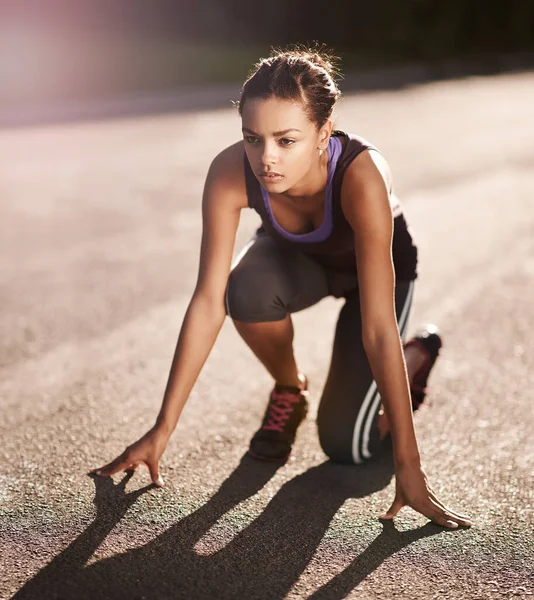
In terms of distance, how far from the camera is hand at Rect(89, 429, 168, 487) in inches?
117

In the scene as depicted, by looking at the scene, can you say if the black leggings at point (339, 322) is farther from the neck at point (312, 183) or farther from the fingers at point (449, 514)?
the fingers at point (449, 514)

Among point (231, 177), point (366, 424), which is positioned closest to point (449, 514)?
point (366, 424)

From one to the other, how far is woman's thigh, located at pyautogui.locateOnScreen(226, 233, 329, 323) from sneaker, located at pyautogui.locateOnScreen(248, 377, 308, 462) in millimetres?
344

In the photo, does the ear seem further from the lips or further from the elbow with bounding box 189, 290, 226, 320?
the elbow with bounding box 189, 290, 226, 320

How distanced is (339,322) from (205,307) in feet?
2.08

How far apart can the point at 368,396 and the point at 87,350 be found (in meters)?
1.65

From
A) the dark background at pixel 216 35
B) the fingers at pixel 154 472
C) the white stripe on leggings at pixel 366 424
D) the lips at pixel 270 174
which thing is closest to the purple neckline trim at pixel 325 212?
the lips at pixel 270 174

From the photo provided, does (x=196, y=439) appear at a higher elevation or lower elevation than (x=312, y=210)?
lower

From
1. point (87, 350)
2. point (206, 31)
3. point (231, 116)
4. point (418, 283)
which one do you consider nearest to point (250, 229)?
point (418, 283)

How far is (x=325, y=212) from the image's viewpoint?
3.12 m

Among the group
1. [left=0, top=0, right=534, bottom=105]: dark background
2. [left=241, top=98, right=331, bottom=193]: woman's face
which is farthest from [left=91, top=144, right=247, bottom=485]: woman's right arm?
[left=0, top=0, right=534, bottom=105]: dark background

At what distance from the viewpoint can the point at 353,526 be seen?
2857 millimetres

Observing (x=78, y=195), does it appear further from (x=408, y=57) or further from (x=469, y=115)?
(x=408, y=57)

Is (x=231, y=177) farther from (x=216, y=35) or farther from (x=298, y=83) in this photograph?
(x=216, y=35)
